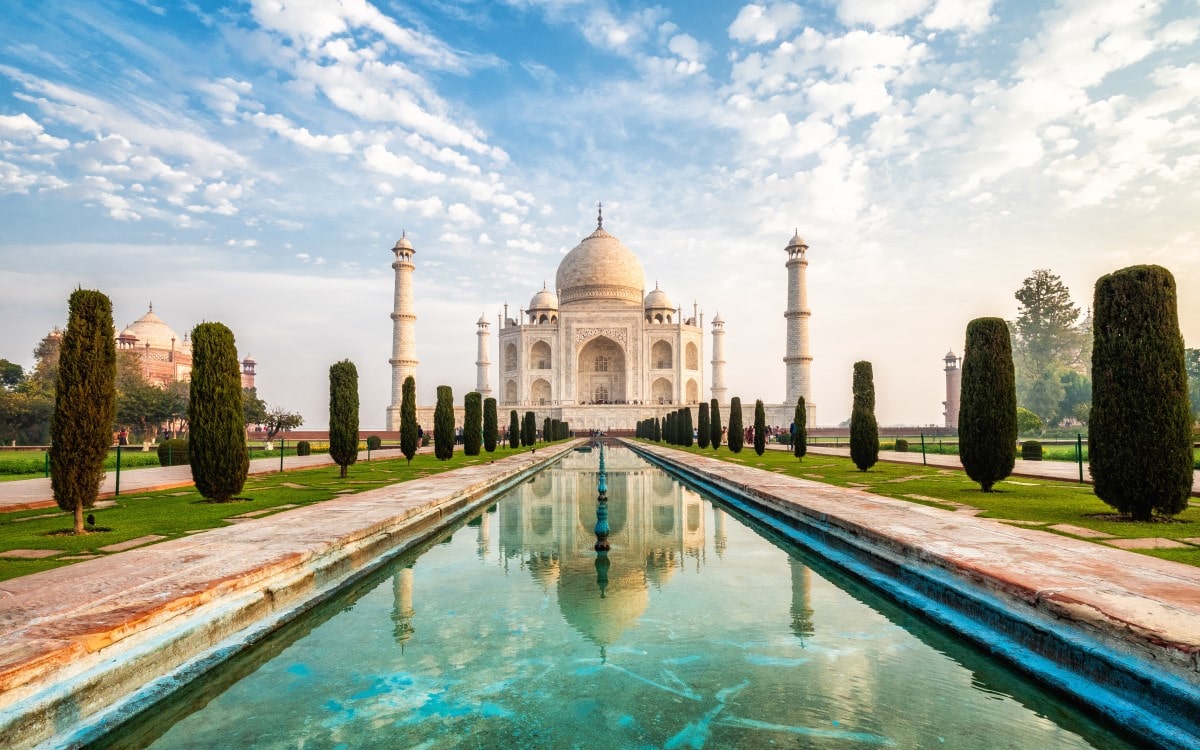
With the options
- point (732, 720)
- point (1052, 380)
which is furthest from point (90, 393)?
point (1052, 380)

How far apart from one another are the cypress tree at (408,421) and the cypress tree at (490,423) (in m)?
4.00

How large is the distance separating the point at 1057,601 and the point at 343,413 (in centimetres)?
1023

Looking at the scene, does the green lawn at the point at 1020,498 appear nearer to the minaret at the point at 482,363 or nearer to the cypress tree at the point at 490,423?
the cypress tree at the point at 490,423

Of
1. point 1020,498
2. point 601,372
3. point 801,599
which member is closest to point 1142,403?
point 1020,498

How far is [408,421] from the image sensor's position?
1449 cm

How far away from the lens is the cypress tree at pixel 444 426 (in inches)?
577

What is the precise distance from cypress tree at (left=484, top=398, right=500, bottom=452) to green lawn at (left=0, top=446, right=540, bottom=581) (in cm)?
965

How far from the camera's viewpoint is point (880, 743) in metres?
1.82

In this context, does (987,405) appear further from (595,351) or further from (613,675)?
(595,351)

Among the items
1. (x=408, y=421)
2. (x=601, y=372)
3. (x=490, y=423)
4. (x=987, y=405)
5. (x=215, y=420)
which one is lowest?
(x=490, y=423)

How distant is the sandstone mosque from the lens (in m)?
35.8

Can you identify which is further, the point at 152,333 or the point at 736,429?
the point at 152,333

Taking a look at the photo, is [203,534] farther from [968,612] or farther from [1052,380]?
[1052,380]

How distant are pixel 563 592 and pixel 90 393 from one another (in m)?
3.93
